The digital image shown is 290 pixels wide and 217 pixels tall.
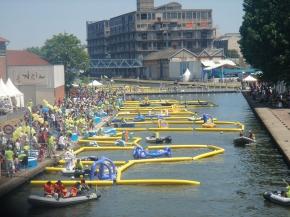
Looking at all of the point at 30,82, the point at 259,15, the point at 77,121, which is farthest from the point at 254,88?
the point at 77,121

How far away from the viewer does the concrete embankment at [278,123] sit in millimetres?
46916

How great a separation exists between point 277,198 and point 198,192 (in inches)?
195

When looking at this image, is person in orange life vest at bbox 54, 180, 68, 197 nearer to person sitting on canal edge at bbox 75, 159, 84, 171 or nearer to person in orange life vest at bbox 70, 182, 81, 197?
person in orange life vest at bbox 70, 182, 81, 197

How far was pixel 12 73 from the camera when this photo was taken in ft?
256

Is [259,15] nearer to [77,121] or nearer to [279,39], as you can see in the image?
[279,39]

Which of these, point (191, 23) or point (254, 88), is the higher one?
point (191, 23)

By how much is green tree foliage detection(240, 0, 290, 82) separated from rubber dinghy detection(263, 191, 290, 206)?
4334 centimetres

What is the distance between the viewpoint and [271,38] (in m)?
75.6

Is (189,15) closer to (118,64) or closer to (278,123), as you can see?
(118,64)

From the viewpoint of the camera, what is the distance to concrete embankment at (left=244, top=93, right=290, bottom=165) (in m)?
46.9

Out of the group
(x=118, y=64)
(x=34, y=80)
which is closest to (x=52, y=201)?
(x=34, y=80)

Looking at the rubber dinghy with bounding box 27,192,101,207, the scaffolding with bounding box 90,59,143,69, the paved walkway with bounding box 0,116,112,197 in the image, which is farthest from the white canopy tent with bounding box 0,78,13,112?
the scaffolding with bounding box 90,59,143,69

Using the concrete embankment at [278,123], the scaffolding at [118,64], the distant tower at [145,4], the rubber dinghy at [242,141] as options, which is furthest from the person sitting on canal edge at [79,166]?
the distant tower at [145,4]

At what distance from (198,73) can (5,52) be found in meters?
91.2
